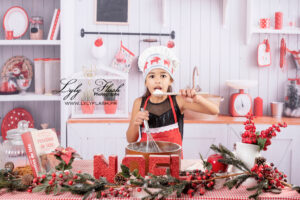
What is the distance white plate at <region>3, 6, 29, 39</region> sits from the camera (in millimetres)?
2822

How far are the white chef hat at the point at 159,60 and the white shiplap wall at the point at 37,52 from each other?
1360 mm

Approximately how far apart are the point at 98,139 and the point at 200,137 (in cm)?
86

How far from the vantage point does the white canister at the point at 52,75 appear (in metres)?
2.72

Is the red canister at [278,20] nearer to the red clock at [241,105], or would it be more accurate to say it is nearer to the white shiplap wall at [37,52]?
the red clock at [241,105]

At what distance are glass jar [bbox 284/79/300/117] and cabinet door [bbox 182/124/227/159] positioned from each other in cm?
73

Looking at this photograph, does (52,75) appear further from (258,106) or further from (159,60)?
(258,106)

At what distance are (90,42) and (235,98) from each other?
4.79ft

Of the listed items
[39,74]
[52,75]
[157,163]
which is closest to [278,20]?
[52,75]

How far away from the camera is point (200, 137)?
9.12 feet

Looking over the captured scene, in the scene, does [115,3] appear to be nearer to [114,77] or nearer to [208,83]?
[114,77]

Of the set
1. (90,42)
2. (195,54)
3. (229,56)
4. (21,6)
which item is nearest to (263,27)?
(229,56)

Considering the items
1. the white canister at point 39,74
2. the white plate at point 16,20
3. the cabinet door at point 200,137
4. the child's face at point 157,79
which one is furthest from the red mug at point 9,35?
the cabinet door at point 200,137

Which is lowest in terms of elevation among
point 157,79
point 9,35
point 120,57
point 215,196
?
point 215,196

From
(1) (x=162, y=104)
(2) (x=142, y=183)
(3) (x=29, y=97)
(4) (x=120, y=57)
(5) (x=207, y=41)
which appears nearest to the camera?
(2) (x=142, y=183)
